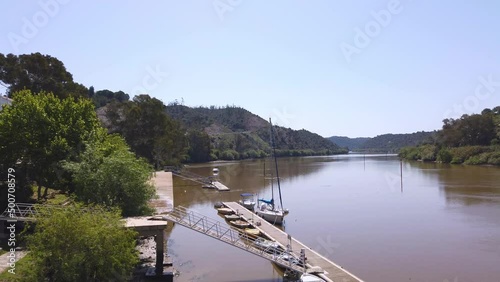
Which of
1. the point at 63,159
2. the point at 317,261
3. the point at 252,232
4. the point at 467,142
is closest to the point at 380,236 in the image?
the point at 252,232

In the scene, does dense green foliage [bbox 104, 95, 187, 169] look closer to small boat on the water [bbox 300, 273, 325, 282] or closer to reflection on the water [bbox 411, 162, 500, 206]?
reflection on the water [bbox 411, 162, 500, 206]

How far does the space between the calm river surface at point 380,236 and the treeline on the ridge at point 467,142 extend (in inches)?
2055

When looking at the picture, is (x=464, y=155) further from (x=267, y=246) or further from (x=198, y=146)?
(x=267, y=246)

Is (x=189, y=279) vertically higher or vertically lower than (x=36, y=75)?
lower

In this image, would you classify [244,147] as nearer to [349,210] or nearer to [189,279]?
[349,210]

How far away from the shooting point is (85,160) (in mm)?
27250

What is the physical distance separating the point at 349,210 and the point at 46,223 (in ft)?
120

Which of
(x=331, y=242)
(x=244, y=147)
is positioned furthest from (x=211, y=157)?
(x=331, y=242)

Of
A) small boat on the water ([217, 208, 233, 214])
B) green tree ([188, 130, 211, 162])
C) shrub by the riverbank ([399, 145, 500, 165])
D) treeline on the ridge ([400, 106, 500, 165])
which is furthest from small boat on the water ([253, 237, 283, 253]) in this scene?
green tree ([188, 130, 211, 162])

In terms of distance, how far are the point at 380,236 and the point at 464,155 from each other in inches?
3633

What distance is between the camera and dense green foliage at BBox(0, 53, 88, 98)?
47.6m

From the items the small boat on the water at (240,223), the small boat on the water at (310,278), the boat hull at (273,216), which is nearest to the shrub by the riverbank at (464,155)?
the boat hull at (273,216)

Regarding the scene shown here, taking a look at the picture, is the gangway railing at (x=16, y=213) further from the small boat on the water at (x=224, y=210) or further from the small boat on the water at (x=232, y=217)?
the small boat on the water at (x=224, y=210)

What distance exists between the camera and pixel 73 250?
52.1 ft
